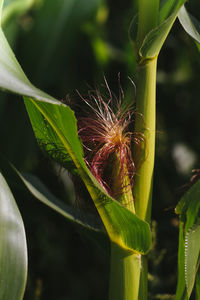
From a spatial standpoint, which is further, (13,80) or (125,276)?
(125,276)

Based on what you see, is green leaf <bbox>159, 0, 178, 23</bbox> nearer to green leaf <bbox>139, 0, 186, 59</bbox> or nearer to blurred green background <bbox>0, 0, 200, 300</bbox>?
green leaf <bbox>139, 0, 186, 59</bbox>

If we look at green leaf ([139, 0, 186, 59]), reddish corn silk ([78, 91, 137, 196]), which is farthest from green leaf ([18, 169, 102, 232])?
green leaf ([139, 0, 186, 59])

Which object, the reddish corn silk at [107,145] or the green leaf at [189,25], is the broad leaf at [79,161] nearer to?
the reddish corn silk at [107,145]

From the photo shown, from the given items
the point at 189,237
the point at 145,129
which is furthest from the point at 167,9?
the point at 189,237

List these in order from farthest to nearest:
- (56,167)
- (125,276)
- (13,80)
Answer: (56,167) < (125,276) < (13,80)

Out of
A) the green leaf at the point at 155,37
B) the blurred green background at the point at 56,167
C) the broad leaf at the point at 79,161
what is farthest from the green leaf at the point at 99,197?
the blurred green background at the point at 56,167

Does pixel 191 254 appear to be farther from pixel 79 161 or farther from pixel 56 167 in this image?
pixel 56 167
